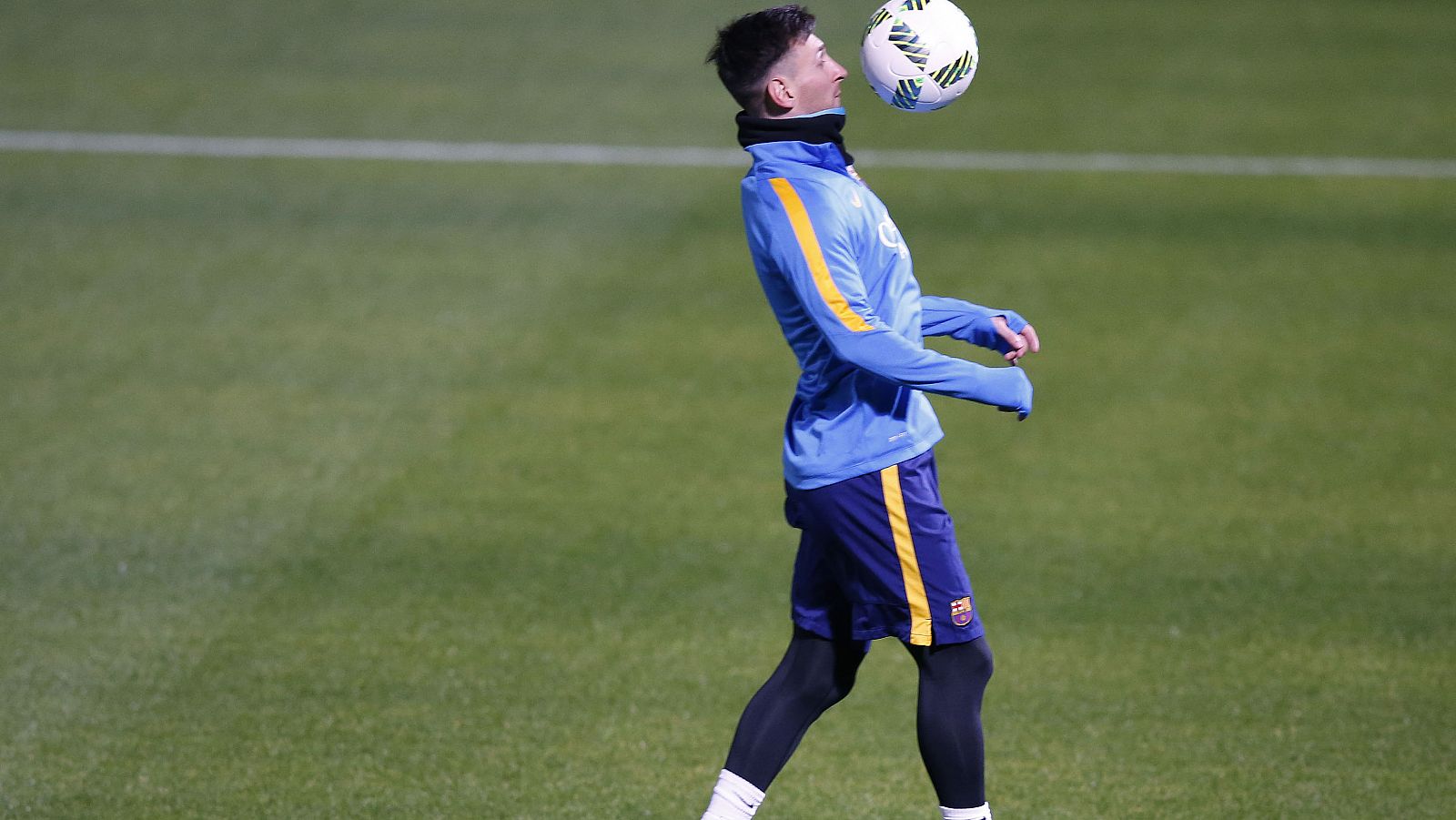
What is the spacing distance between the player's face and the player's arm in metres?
0.55

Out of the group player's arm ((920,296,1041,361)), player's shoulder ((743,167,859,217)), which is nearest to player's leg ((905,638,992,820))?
player's arm ((920,296,1041,361))

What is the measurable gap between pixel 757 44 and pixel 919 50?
45cm

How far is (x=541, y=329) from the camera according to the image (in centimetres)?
786

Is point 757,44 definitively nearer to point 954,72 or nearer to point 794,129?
point 794,129

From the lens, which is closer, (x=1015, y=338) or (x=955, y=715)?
(x=955, y=715)

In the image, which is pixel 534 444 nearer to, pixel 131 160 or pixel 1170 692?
pixel 1170 692

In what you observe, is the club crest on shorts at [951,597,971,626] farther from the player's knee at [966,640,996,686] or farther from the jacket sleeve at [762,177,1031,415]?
the jacket sleeve at [762,177,1031,415]

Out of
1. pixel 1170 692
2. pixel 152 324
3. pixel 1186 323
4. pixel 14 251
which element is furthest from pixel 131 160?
pixel 1170 692

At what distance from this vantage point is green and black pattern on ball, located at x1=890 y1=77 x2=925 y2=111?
377 cm

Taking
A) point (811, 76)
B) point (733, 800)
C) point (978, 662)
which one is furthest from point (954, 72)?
point (733, 800)

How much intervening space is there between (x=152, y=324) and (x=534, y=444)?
2315 millimetres

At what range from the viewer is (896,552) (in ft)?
11.7

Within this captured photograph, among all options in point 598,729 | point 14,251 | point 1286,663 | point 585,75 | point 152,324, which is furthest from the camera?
point 585,75

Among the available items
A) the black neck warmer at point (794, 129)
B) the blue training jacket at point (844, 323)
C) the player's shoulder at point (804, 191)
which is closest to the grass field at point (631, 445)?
the blue training jacket at point (844, 323)
